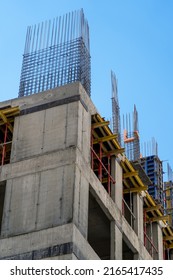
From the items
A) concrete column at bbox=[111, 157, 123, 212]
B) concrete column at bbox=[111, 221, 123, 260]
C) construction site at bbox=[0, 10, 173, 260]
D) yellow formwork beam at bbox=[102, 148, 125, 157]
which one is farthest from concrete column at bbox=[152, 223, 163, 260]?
yellow formwork beam at bbox=[102, 148, 125, 157]

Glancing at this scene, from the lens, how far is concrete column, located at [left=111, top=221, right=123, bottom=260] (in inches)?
1220

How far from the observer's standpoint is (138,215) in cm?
3588

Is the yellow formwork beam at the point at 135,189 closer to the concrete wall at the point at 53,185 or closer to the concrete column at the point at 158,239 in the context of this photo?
the concrete wall at the point at 53,185

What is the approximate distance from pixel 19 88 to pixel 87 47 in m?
4.48

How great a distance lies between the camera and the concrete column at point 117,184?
109 ft

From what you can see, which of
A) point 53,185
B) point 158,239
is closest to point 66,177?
point 53,185

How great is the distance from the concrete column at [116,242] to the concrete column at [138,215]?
3.23m

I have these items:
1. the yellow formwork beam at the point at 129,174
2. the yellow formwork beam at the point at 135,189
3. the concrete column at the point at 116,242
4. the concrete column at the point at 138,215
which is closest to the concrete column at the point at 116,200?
the concrete column at the point at 116,242

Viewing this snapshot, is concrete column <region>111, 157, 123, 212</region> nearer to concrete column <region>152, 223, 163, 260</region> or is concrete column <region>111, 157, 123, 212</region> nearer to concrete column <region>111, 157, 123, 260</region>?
concrete column <region>111, 157, 123, 260</region>

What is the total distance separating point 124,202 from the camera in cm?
3500

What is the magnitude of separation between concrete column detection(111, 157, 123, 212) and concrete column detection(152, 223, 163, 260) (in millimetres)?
5782

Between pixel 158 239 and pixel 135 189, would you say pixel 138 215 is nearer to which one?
pixel 135 189
